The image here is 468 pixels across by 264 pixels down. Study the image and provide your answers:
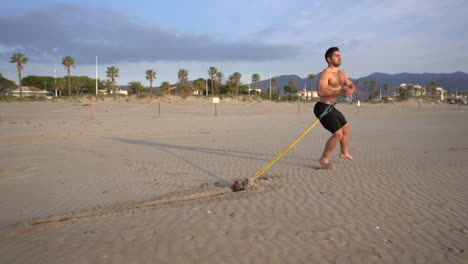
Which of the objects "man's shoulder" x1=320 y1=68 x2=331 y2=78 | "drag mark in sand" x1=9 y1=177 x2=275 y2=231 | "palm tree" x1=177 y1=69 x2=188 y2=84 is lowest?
"drag mark in sand" x1=9 y1=177 x2=275 y2=231

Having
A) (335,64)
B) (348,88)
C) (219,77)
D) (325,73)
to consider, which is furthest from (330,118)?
(219,77)

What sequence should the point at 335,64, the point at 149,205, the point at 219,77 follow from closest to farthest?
1. the point at 149,205
2. the point at 335,64
3. the point at 219,77

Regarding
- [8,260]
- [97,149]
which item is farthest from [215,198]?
[97,149]

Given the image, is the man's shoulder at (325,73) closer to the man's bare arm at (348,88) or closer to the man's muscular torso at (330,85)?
the man's muscular torso at (330,85)

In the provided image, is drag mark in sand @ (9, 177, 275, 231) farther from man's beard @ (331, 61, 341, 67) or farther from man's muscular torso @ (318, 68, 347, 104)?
man's beard @ (331, 61, 341, 67)

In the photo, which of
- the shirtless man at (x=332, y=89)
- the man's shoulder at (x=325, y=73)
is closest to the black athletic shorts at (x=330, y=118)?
the shirtless man at (x=332, y=89)

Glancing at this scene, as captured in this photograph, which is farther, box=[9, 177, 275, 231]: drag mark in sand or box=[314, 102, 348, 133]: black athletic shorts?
box=[314, 102, 348, 133]: black athletic shorts

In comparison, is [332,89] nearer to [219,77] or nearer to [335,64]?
[335,64]

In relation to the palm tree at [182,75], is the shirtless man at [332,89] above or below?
below

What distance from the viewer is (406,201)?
4348mm

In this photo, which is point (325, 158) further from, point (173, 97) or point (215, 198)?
point (173, 97)

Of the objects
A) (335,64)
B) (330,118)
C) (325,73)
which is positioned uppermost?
(335,64)

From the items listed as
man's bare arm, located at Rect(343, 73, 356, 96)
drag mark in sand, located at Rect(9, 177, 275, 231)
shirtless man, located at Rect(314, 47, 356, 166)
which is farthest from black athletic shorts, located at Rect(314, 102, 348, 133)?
drag mark in sand, located at Rect(9, 177, 275, 231)

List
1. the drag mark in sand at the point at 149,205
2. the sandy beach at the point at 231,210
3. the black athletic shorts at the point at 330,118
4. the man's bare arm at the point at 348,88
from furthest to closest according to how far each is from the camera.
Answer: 1. the black athletic shorts at the point at 330,118
2. the man's bare arm at the point at 348,88
3. the drag mark in sand at the point at 149,205
4. the sandy beach at the point at 231,210
